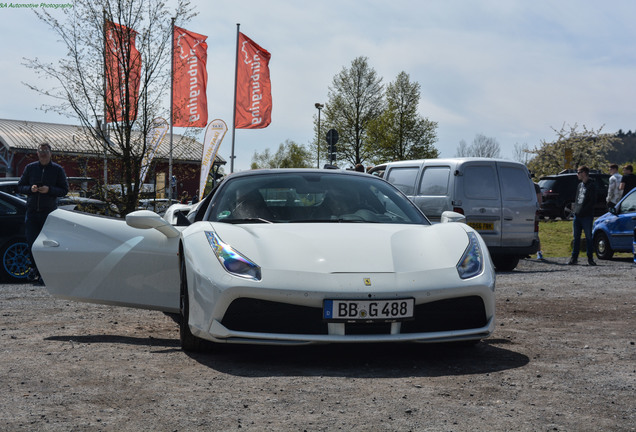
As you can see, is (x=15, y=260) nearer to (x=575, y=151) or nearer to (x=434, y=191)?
(x=434, y=191)

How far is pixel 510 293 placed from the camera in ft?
29.9

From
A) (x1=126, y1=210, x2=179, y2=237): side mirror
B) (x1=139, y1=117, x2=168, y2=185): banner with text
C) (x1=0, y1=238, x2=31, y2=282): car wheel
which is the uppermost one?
(x1=139, y1=117, x2=168, y2=185): banner with text

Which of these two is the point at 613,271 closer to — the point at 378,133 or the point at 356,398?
the point at 356,398

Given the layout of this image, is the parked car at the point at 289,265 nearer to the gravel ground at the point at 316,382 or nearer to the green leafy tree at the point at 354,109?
the gravel ground at the point at 316,382

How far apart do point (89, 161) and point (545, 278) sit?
878 cm

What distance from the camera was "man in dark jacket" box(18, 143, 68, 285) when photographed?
10.0 metres

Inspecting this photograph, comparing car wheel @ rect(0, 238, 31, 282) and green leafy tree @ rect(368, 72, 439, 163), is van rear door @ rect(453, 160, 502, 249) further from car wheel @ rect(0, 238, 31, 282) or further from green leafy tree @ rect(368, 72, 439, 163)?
green leafy tree @ rect(368, 72, 439, 163)

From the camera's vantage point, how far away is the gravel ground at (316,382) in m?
3.38

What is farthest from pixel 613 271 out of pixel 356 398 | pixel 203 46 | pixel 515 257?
pixel 203 46

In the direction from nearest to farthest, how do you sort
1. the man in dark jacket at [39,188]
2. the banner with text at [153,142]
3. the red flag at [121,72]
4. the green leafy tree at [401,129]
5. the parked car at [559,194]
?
the man in dark jacket at [39,188], the red flag at [121,72], the banner with text at [153,142], the parked car at [559,194], the green leafy tree at [401,129]

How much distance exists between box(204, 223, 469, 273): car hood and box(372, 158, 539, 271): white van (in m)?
7.55

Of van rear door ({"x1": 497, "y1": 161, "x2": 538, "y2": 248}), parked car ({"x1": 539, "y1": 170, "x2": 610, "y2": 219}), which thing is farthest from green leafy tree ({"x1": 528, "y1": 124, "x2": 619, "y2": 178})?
van rear door ({"x1": 497, "y1": 161, "x2": 538, "y2": 248})

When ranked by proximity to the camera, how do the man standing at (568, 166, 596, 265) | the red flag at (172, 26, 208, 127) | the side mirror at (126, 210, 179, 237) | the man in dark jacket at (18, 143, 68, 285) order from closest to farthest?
1. the side mirror at (126, 210, 179, 237)
2. the man in dark jacket at (18, 143, 68, 285)
3. the man standing at (568, 166, 596, 265)
4. the red flag at (172, 26, 208, 127)

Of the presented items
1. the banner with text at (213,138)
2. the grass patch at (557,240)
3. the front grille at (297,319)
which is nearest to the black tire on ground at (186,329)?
the front grille at (297,319)
